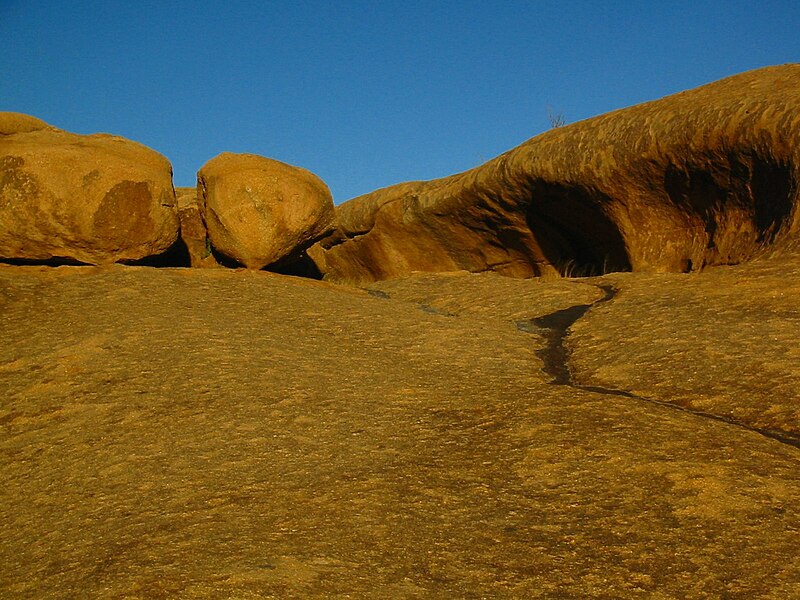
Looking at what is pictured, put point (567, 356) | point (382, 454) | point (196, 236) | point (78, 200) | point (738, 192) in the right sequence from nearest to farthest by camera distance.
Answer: point (382, 454)
point (567, 356)
point (78, 200)
point (196, 236)
point (738, 192)

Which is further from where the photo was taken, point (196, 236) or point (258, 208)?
point (196, 236)

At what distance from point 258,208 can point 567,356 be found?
2.51 m

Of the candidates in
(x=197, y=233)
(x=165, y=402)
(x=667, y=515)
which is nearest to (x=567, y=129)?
(x=197, y=233)

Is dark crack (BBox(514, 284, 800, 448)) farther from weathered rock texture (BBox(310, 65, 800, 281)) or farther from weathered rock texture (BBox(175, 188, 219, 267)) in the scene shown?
weathered rock texture (BBox(175, 188, 219, 267))

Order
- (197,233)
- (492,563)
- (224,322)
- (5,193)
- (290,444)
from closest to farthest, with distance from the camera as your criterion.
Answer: (492,563), (290,444), (224,322), (5,193), (197,233)

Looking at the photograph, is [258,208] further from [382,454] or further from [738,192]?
[738,192]

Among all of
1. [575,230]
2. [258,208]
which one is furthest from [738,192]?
[258,208]

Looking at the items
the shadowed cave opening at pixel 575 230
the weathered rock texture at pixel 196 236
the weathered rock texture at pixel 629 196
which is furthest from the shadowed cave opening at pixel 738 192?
the weathered rock texture at pixel 196 236

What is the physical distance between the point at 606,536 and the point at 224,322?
2.46 m

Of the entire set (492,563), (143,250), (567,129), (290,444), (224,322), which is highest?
(567,129)

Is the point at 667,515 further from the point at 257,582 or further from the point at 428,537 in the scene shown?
the point at 257,582

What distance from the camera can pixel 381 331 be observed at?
4.15 m

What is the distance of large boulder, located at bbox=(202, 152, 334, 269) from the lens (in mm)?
5477

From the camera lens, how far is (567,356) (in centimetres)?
377
